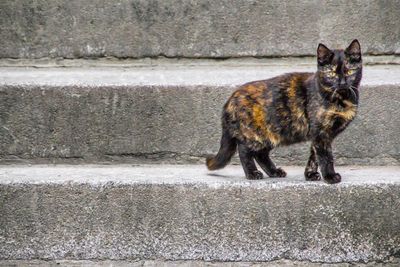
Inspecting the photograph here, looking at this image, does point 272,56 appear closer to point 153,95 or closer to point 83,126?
point 153,95

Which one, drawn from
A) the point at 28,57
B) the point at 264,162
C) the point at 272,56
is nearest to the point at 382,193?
the point at 264,162

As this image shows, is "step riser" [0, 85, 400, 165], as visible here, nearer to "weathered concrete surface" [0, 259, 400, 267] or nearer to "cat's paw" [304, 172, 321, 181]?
"cat's paw" [304, 172, 321, 181]

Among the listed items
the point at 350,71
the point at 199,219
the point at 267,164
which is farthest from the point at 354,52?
the point at 199,219

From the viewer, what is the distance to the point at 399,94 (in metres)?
4.29

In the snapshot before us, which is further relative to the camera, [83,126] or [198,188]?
[83,126]

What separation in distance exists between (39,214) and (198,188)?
750mm

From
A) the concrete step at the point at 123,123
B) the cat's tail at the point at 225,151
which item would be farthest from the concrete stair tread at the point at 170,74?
the cat's tail at the point at 225,151

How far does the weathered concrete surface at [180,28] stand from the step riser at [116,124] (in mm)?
474

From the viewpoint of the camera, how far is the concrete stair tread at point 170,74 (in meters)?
4.39

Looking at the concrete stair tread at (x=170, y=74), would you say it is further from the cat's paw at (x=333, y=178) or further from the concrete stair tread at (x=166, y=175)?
the cat's paw at (x=333, y=178)

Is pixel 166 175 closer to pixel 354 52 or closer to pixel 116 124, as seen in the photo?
pixel 116 124

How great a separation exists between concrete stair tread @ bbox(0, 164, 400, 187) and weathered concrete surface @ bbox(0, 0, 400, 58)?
2.51 feet

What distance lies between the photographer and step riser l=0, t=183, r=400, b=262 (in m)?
3.73

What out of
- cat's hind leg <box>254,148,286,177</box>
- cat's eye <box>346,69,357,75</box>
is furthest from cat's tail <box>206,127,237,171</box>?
cat's eye <box>346,69,357,75</box>
